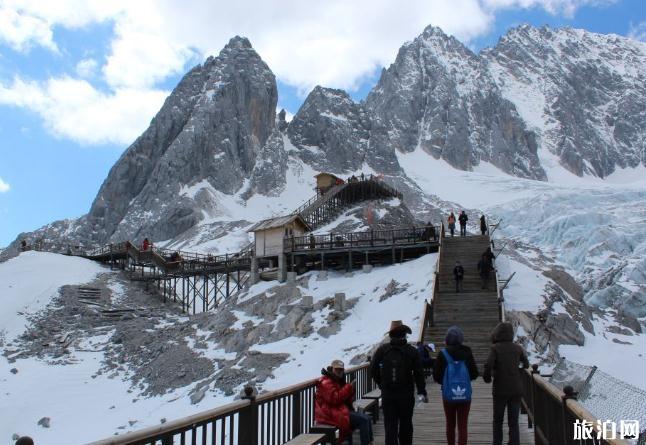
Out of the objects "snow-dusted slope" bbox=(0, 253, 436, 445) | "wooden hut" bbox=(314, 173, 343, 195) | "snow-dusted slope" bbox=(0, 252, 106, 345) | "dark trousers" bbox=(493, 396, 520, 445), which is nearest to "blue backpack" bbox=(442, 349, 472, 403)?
"dark trousers" bbox=(493, 396, 520, 445)

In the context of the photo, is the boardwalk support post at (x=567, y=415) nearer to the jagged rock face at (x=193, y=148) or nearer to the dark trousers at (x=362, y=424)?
the dark trousers at (x=362, y=424)

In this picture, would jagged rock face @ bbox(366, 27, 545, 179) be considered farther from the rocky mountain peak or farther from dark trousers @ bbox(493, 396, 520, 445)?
dark trousers @ bbox(493, 396, 520, 445)

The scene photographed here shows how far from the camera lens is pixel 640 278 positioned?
168 feet

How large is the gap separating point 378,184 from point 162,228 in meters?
49.7

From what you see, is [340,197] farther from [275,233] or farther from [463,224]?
[463,224]

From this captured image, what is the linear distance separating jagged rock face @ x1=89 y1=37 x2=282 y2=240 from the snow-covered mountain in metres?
0.36

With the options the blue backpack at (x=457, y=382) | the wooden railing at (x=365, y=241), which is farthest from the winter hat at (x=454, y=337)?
the wooden railing at (x=365, y=241)

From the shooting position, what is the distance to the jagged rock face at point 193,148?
→ 110 m

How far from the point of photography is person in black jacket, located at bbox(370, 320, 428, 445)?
8.33 meters

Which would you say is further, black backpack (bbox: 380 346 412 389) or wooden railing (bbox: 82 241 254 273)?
wooden railing (bbox: 82 241 254 273)

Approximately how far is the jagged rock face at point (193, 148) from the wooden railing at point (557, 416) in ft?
303

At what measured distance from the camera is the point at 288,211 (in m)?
98.9

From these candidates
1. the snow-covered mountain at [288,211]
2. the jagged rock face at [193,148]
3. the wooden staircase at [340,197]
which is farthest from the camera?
the jagged rock face at [193,148]

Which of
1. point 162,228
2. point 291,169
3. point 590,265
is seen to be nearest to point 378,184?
point 590,265
